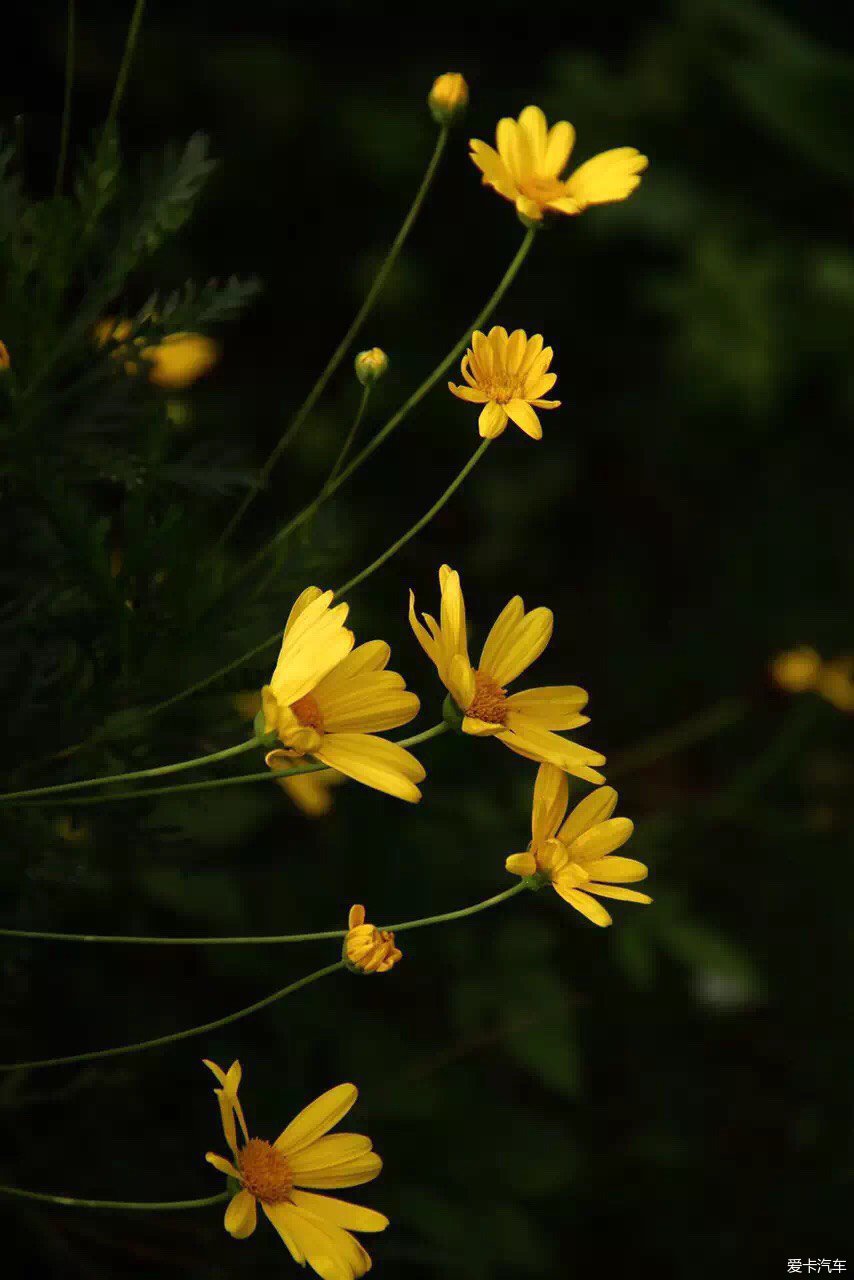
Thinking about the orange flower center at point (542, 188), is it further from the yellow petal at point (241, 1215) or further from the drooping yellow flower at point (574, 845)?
the yellow petal at point (241, 1215)

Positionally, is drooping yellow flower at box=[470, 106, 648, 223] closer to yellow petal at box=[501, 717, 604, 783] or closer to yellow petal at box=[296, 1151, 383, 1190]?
yellow petal at box=[501, 717, 604, 783]

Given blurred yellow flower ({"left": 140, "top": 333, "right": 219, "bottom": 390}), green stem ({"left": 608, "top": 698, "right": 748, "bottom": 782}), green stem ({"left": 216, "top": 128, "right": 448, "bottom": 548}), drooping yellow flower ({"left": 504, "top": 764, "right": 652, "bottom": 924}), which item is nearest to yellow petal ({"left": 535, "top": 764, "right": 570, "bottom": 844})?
drooping yellow flower ({"left": 504, "top": 764, "right": 652, "bottom": 924})

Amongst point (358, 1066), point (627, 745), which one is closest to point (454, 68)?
point (627, 745)

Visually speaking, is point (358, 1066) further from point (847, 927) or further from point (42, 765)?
point (847, 927)

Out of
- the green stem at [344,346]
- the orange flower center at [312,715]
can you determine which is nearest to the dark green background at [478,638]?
the green stem at [344,346]

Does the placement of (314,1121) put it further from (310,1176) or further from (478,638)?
(478,638)

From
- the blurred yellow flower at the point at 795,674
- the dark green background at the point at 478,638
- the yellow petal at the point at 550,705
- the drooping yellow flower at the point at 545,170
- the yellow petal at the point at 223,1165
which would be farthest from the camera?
the blurred yellow flower at the point at 795,674

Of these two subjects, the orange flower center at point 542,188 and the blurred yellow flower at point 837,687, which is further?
the blurred yellow flower at point 837,687

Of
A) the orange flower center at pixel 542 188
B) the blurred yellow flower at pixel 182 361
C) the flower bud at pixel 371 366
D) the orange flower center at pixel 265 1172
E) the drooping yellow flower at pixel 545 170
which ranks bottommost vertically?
the orange flower center at pixel 265 1172
